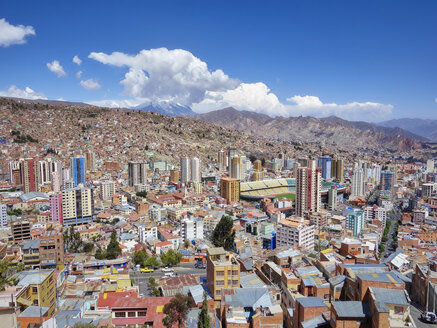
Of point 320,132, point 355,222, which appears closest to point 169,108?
point 320,132

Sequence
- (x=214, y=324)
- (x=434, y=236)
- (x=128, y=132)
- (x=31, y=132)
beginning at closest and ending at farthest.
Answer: (x=214, y=324), (x=434, y=236), (x=31, y=132), (x=128, y=132)

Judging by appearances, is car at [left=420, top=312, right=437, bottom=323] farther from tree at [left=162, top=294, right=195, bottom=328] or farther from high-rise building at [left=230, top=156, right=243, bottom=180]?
high-rise building at [left=230, top=156, right=243, bottom=180]

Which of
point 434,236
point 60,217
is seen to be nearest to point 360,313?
point 434,236

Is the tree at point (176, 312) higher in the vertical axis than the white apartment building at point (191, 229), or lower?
higher

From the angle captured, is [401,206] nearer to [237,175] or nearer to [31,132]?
[237,175]

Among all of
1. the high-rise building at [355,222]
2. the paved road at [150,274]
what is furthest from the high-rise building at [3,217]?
the high-rise building at [355,222]

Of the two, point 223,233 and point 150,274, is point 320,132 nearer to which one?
point 223,233

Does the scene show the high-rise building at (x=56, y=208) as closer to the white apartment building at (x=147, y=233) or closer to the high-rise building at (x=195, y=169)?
the white apartment building at (x=147, y=233)
